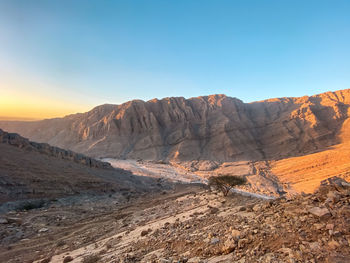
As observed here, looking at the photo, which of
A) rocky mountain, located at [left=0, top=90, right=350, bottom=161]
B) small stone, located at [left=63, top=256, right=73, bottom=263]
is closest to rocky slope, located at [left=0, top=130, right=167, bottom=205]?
small stone, located at [left=63, top=256, right=73, bottom=263]

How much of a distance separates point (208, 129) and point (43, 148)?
5095cm

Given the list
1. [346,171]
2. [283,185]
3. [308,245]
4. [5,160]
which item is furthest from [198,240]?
[346,171]

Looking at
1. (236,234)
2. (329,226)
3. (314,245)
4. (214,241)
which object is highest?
(329,226)

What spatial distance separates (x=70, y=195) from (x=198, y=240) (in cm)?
1984

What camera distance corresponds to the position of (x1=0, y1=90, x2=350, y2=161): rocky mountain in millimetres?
60125

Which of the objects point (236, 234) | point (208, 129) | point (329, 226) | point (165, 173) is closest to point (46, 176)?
point (236, 234)

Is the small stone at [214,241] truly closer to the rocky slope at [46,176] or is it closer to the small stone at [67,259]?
the small stone at [67,259]

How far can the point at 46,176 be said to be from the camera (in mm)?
22109

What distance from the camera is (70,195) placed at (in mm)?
21844

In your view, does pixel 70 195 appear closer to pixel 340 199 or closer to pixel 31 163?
pixel 31 163

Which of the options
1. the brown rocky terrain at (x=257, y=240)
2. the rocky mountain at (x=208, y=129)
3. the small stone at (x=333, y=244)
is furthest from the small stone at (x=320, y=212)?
the rocky mountain at (x=208, y=129)

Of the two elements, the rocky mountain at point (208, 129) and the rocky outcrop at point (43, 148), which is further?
the rocky mountain at point (208, 129)

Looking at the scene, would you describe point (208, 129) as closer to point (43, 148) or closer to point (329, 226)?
point (43, 148)

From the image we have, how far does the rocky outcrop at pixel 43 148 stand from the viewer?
24828 millimetres
